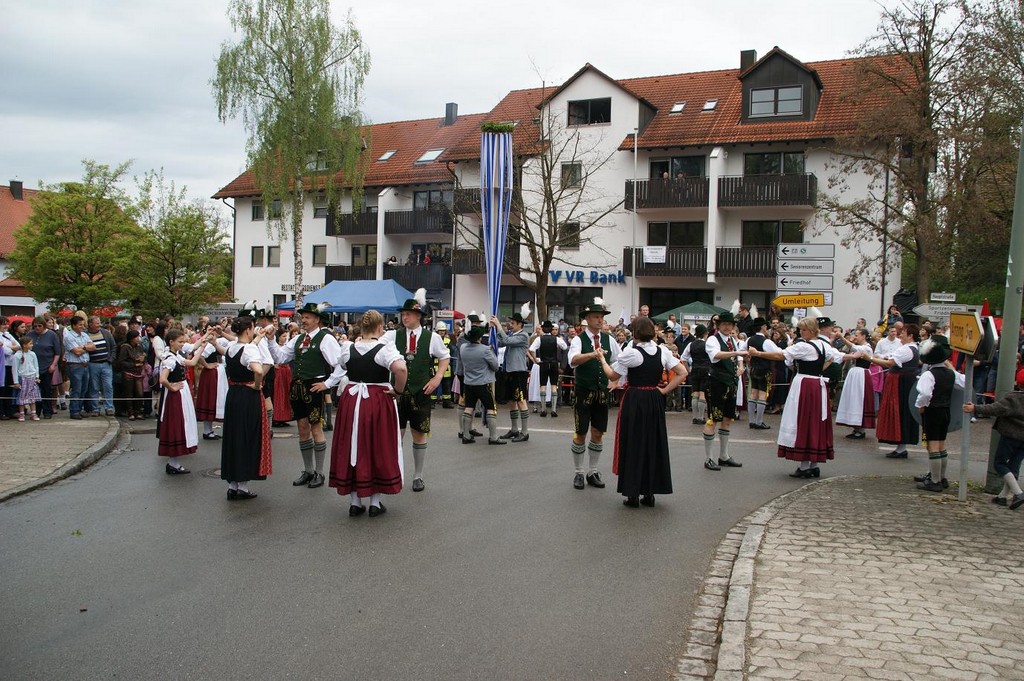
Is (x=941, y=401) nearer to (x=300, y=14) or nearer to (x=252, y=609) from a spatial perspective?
(x=252, y=609)

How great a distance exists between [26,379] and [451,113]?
34.4 meters

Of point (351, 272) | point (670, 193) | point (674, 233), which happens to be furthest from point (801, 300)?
point (351, 272)

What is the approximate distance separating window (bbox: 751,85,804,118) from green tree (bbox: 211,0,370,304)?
52.8ft

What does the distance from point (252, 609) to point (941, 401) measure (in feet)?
25.5

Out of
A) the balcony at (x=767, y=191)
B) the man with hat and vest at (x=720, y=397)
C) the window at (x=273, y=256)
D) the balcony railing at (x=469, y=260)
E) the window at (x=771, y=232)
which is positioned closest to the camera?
the man with hat and vest at (x=720, y=397)

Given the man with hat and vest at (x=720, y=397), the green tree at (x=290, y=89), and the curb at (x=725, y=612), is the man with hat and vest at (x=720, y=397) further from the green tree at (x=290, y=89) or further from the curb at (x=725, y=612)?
the green tree at (x=290, y=89)

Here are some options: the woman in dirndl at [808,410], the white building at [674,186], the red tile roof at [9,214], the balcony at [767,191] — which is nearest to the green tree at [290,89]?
the white building at [674,186]

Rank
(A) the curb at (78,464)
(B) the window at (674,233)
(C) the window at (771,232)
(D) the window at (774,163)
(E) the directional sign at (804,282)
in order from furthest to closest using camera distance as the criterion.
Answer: (B) the window at (674,233), (C) the window at (771,232), (D) the window at (774,163), (E) the directional sign at (804,282), (A) the curb at (78,464)

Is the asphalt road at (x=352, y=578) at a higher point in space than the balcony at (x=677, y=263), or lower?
lower

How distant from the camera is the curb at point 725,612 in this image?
4602mm

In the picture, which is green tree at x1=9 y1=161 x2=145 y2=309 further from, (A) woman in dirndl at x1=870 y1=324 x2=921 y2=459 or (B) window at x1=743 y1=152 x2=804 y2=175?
(A) woman in dirndl at x1=870 y1=324 x2=921 y2=459

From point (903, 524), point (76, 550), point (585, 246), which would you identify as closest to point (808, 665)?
point (903, 524)

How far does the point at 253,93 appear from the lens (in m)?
35.0

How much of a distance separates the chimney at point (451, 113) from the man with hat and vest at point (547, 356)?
30.6 metres
